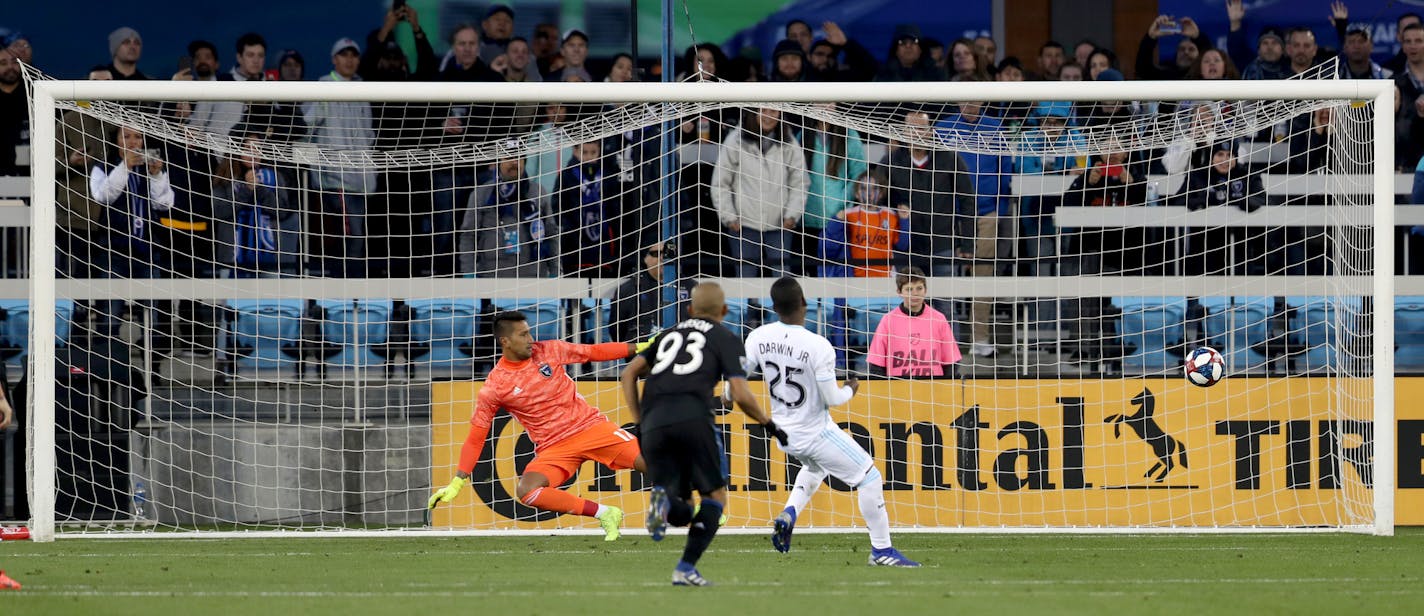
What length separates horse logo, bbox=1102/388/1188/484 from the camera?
40.4ft

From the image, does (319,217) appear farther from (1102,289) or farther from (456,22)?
(1102,289)

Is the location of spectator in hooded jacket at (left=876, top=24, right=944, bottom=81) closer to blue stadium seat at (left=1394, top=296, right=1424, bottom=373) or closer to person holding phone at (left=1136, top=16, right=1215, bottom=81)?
person holding phone at (left=1136, top=16, right=1215, bottom=81)

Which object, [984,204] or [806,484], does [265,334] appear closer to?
[806,484]

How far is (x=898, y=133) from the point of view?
1303 cm

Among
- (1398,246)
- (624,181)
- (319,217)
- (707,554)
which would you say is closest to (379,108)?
(319,217)

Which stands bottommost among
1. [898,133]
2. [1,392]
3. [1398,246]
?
[1,392]

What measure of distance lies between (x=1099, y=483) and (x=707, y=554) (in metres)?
3.69

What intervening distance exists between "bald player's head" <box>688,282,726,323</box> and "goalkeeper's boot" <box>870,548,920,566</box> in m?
1.85

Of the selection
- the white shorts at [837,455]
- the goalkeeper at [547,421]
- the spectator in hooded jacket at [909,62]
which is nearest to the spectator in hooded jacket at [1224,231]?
the spectator in hooded jacket at [909,62]

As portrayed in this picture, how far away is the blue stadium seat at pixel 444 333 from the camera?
13461 millimetres

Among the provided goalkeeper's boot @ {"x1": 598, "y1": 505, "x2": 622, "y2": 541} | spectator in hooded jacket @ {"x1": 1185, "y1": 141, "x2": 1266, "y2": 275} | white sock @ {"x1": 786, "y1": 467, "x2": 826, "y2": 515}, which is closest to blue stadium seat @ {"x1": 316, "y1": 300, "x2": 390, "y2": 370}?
goalkeeper's boot @ {"x1": 598, "y1": 505, "x2": 622, "y2": 541}

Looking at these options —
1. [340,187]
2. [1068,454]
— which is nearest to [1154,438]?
[1068,454]

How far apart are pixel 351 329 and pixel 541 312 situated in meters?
1.67

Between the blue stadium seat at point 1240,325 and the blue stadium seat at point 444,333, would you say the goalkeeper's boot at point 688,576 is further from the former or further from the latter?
the blue stadium seat at point 1240,325
